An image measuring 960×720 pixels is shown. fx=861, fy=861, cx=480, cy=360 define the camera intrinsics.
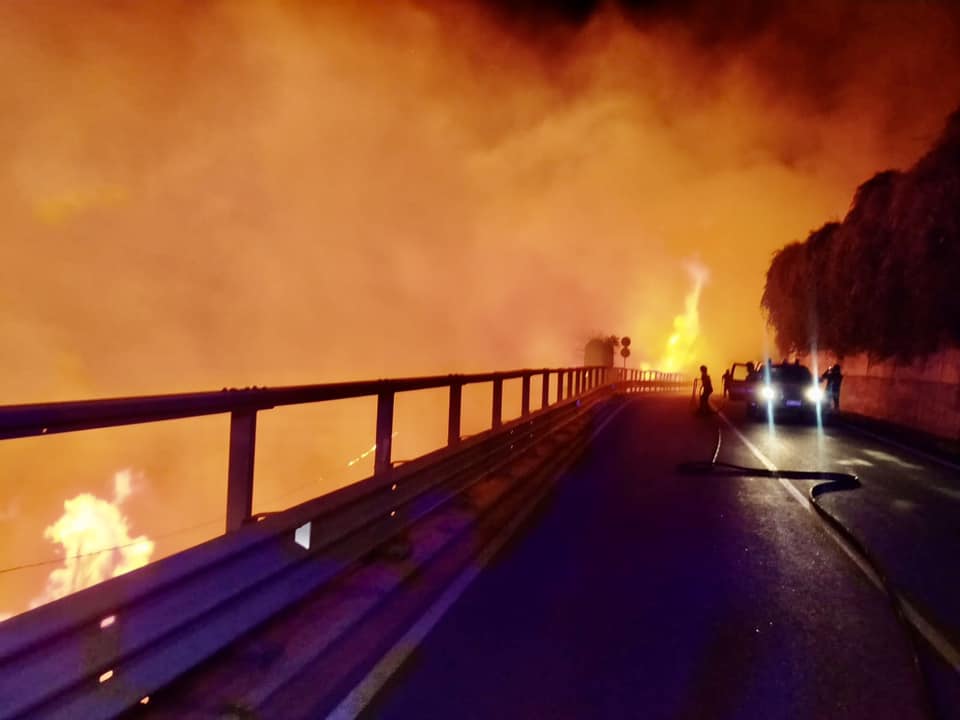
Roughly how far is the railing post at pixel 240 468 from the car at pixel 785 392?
23890 mm

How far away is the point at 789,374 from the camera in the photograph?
2741 centimetres

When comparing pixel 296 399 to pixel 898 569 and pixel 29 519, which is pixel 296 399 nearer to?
pixel 898 569

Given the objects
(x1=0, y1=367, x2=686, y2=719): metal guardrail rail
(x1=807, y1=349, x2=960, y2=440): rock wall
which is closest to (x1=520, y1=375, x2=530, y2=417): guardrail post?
(x1=0, y1=367, x2=686, y2=719): metal guardrail rail

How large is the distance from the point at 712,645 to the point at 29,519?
129 m

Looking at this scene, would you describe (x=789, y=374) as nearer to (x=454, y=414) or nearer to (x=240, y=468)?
(x=454, y=414)

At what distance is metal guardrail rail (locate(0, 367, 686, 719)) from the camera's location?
3.34m

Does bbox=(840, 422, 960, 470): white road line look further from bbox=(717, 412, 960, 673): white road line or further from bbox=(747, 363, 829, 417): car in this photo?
bbox=(717, 412, 960, 673): white road line

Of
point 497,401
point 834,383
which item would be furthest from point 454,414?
point 834,383

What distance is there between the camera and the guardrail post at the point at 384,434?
7.61 m

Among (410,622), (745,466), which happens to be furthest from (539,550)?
(745,466)

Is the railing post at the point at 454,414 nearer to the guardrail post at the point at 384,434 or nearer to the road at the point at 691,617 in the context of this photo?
the road at the point at 691,617

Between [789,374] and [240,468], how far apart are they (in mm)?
24874

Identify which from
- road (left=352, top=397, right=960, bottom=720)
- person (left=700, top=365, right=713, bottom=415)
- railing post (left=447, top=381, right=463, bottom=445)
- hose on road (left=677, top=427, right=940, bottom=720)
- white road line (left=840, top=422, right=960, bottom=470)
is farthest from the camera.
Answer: person (left=700, top=365, right=713, bottom=415)

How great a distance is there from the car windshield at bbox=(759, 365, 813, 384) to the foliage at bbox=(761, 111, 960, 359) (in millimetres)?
3915
